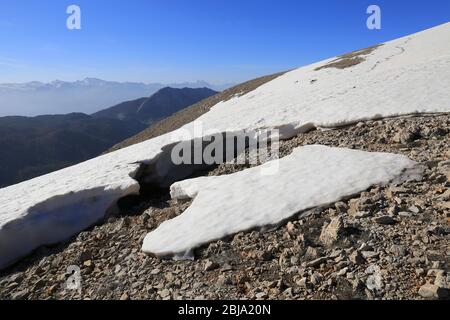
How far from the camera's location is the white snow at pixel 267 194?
846 cm

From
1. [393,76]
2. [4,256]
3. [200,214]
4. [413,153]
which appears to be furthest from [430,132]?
[4,256]

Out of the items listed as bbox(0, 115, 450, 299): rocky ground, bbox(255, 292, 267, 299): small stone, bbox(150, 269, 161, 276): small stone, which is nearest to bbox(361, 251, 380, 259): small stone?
bbox(0, 115, 450, 299): rocky ground

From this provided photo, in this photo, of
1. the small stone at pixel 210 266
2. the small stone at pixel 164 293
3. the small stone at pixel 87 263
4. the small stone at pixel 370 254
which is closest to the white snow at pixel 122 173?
the small stone at pixel 87 263

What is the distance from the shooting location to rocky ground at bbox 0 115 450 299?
5.88m

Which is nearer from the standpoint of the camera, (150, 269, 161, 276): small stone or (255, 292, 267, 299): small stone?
(255, 292, 267, 299): small stone

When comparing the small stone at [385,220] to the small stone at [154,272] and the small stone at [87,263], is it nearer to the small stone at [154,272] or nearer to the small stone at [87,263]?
the small stone at [154,272]

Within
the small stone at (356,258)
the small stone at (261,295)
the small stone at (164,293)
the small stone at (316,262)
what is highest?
the small stone at (356,258)

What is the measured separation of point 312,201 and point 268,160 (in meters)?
4.43

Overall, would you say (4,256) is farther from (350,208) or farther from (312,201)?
(350,208)

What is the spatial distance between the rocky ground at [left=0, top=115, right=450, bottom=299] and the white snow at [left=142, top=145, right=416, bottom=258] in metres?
0.35

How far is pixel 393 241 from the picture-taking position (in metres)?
6.57

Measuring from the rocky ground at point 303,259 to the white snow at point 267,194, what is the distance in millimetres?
353

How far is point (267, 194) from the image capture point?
9680 mm

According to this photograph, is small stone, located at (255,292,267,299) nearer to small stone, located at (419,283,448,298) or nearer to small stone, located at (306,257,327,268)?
small stone, located at (306,257,327,268)
